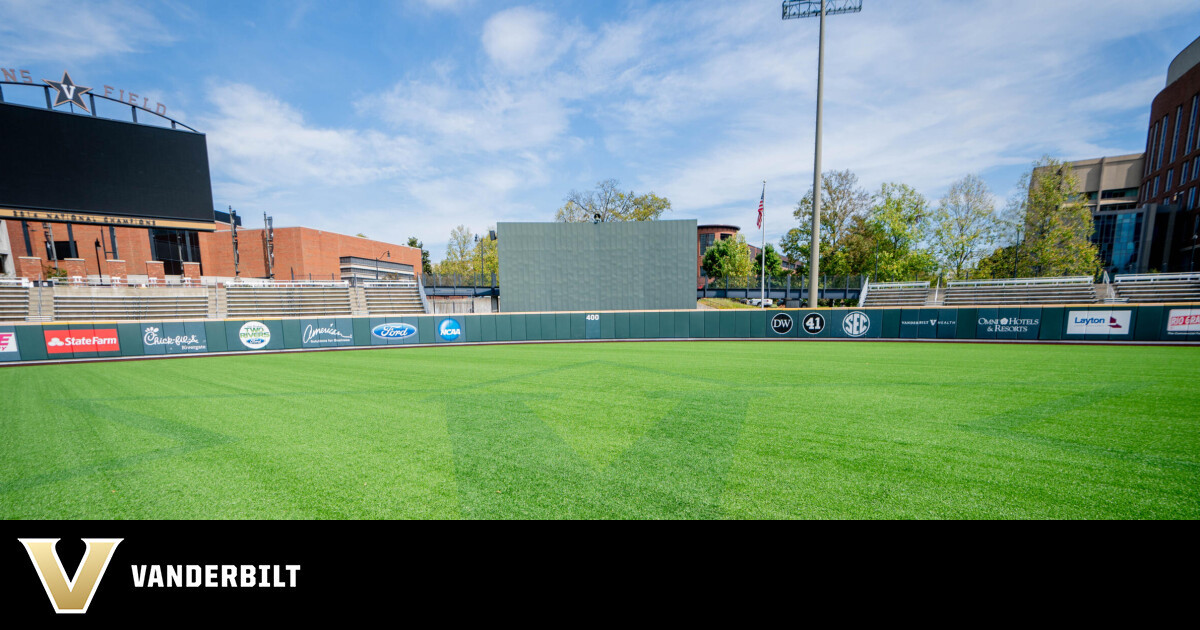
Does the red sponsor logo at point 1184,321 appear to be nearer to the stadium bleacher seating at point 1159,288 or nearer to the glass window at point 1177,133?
the stadium bleacher seating at point 1159,288

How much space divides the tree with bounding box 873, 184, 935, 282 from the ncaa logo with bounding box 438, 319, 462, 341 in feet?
112

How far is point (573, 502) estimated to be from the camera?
394cm

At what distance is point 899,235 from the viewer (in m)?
36.7

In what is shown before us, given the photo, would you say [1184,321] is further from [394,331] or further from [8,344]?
[8,344]

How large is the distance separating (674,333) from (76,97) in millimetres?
36213

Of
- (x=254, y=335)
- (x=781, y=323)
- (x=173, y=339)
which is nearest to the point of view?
(x=173, y=339)

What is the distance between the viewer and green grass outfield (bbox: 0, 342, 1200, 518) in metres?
3.87

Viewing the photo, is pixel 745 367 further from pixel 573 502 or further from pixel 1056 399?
pixel 573 502
